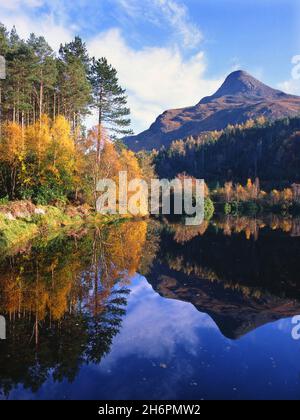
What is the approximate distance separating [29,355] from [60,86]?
37.8 metres

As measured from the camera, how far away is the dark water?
6344mm

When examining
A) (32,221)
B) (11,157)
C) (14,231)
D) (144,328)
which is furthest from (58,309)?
(11,157)

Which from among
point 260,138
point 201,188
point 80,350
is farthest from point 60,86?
point 260,138

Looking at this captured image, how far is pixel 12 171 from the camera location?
30625 millimetres

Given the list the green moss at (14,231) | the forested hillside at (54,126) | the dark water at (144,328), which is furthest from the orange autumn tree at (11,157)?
the dark water at (144,328)

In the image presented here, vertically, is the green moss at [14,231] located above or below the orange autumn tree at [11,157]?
below

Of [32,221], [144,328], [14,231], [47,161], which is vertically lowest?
[144,328]

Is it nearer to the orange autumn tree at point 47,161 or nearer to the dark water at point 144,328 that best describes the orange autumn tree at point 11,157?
the orange autumn tree at point 47,161

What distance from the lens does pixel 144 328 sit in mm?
9477

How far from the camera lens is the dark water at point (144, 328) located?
634 cm

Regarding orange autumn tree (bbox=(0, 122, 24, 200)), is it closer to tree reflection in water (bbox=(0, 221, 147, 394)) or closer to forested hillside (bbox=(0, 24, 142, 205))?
forested hillside (bbox=(0, 24, 142, 205))

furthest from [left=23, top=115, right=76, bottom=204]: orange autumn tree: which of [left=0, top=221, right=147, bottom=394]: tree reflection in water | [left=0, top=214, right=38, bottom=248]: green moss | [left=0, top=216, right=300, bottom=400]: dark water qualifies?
[left=0, top=216, right=300, bottom=400]: dark water

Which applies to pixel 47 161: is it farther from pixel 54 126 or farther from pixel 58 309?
pixel 58 309
